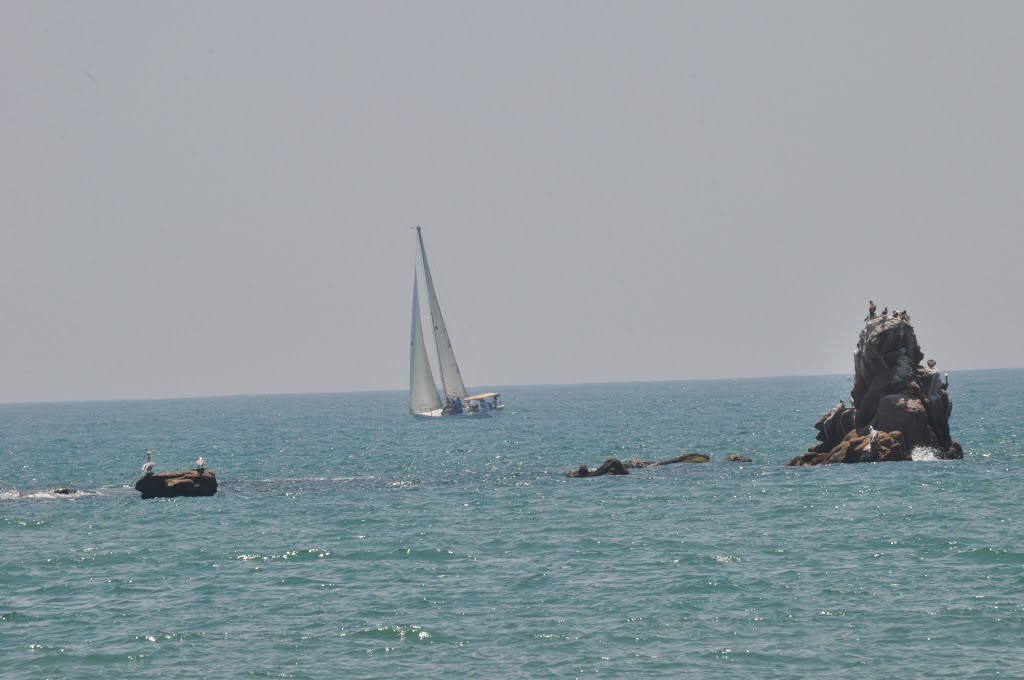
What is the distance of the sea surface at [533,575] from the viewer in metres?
30.3

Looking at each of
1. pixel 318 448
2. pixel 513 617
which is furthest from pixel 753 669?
pixel 318 448

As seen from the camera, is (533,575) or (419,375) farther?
(419,375)

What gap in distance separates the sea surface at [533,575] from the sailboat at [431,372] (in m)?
69.9

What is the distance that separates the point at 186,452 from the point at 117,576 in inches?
3170

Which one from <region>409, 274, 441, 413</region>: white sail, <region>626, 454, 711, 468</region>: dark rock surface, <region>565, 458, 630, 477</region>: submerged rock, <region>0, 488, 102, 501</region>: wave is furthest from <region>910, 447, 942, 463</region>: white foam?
<region>409, 274, 441, 413</region>: white sail

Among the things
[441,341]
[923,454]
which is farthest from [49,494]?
[441,341]

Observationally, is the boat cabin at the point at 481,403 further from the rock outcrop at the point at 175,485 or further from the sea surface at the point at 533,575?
the rock outcrop at the point at 175,485

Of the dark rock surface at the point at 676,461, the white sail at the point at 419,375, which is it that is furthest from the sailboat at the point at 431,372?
the dark rock surface at the point at 676,461

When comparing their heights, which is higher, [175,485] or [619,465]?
[619,465]

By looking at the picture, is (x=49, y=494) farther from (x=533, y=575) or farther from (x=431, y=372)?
(x=431, y=372)

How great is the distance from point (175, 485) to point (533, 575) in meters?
30.1

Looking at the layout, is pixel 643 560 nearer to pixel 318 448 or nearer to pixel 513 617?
pixel 513 617

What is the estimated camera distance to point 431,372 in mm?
149000

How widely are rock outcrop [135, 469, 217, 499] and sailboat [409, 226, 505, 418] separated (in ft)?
257
